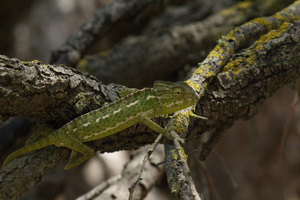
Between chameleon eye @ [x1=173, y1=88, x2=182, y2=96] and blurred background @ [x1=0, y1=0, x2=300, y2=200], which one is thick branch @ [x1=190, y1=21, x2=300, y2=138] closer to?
chameleon eye @ [x1=173, y1=88, x2=182, y2=96]

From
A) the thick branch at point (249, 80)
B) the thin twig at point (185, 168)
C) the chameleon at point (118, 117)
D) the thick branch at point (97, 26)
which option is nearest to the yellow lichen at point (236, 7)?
the thick branch at point (97, 26)

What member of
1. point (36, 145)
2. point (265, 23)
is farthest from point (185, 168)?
point (265, 23)

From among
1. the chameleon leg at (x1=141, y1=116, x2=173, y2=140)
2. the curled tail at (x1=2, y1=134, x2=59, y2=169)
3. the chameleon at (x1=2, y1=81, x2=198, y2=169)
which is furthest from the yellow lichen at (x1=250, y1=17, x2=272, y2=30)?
the curled tail at (x1=2, y1=134, x2=59, y2=169)

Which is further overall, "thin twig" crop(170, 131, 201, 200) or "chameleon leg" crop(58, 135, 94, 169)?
"chameleon leg" crop(58, 135, 94, 169)

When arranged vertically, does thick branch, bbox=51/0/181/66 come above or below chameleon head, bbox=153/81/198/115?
above

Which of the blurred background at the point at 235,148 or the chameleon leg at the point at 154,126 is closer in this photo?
the chameleon leg at the point at 154,126

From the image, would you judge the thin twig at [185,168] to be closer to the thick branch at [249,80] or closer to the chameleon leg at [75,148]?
the thick branch at [249,80]

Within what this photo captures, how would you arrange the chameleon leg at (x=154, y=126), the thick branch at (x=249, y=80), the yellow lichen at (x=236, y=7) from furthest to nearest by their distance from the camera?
the yellow lichen at (x=236, y=7) → the thick branch at (x=249, y=80) → the chameleon leg at (x=154, y=126)

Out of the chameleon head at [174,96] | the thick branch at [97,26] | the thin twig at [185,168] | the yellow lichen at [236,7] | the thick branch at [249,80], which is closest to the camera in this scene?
the thin twig at [185,168]
